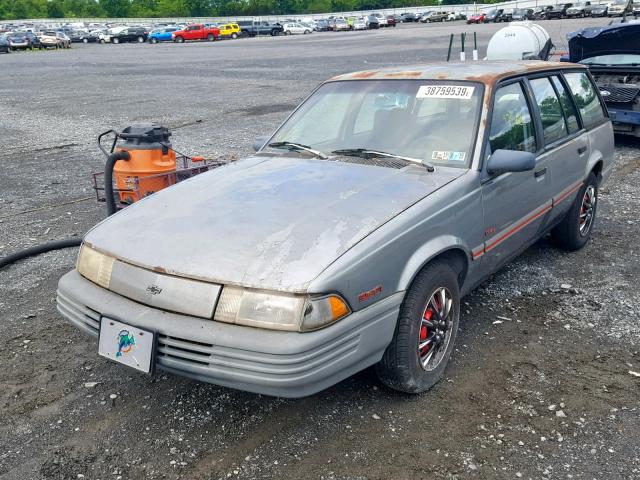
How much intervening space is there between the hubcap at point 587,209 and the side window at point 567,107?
653mm

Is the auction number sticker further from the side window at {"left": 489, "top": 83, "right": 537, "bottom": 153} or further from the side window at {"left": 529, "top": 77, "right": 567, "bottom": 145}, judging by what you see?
the side window at {"left": 529, "top": 77, "right": 567, "bottom": 145}

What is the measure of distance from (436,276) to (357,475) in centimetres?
108

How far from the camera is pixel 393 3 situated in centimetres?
10175

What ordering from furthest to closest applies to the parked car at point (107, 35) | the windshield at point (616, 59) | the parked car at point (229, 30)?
the parked car at point (229, 30) → the parked car at point (107, 35) → the windshield at point (616, 59)

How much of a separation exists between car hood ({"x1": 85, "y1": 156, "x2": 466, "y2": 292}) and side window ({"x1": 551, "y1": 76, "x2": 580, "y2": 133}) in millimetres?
1770

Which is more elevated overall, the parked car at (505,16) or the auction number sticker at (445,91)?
the parked car at (505,16)

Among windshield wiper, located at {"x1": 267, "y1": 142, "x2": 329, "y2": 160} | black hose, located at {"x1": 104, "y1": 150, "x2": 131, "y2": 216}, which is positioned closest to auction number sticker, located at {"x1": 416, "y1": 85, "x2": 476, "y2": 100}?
windshield wiper, located at {"x1": 267, "y1": 142, "x2": 329, "y2": 160}

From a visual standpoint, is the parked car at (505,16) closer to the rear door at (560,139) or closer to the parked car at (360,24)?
the parked car at (360,24)

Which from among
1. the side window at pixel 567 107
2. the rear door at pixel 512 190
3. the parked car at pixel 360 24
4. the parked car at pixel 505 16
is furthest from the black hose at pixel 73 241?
the parked car at pixel 360 24

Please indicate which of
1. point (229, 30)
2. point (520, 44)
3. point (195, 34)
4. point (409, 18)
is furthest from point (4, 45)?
point (409, 18)

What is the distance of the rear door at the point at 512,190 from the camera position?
3.71 metres

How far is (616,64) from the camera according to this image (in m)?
9.98

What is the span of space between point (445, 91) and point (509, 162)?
27.9 inches

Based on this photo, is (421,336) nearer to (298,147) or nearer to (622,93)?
(298,147)
